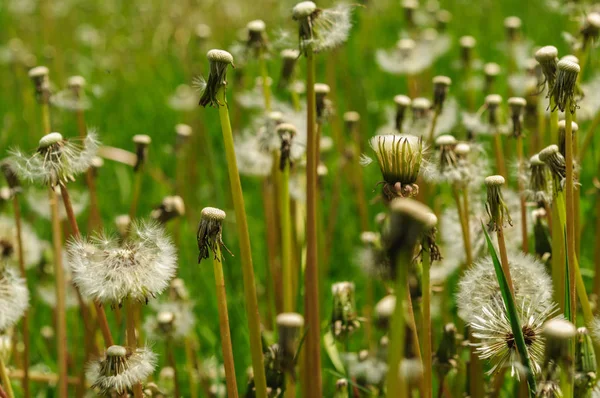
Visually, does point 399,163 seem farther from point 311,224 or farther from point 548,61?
point 548,61

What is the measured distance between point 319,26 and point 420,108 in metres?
0.91

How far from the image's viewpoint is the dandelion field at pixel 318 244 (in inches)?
52.5

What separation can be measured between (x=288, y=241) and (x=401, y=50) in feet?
5.95

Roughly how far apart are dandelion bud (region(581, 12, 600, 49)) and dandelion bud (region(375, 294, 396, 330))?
0.91m

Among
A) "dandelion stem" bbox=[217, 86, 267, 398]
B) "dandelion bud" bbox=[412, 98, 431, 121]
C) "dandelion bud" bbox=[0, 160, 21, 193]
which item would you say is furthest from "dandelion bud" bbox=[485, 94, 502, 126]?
"dandelion bud" bbox=[0, 160, 21, 193]

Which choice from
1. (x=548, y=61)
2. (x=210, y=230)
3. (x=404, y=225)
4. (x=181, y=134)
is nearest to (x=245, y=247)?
(x=210, y=230)

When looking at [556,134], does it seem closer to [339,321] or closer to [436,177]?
[436,177]

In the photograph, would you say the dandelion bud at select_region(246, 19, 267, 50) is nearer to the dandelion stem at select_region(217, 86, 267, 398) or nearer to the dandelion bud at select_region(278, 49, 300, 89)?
the dandelion bud at select_region(278, 49, 300, 89)

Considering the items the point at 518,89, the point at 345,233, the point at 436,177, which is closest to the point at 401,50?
the point at 518,89

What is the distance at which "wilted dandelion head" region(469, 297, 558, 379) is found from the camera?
1.33 metres

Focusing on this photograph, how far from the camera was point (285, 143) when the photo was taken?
1.82m

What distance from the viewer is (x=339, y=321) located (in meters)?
1.82

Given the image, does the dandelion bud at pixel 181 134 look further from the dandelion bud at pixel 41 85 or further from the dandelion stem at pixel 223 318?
the dandelion stem at pixel 223 318

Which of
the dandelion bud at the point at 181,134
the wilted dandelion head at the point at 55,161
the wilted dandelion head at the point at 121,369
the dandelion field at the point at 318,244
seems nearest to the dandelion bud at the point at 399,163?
the dandelion field at the point at 318,244
